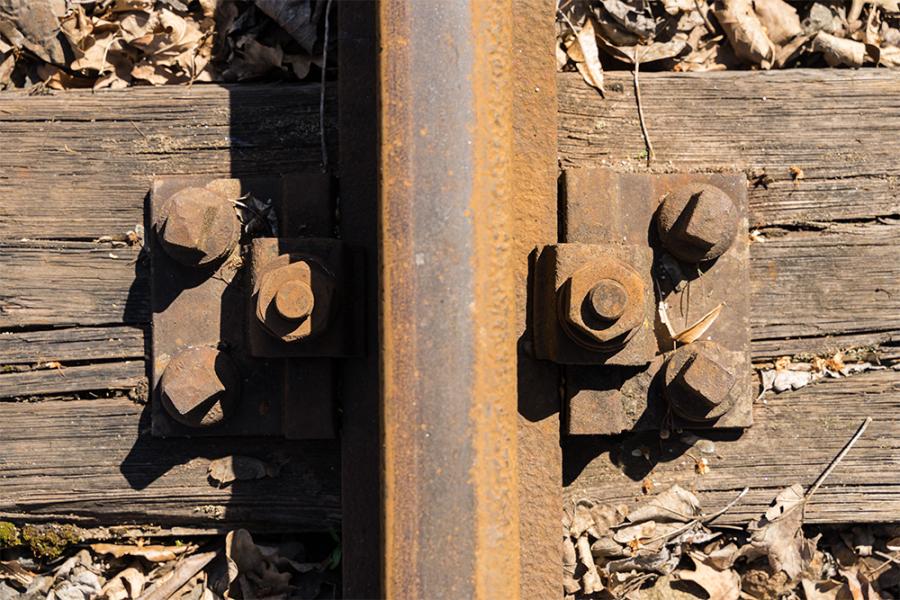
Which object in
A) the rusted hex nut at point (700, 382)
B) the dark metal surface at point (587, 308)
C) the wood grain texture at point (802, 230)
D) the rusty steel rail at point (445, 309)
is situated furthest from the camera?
the wood grain texture at point (802, 230)

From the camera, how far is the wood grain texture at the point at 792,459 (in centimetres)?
240

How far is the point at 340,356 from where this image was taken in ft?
7.11

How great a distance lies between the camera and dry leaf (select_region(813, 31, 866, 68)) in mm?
2619

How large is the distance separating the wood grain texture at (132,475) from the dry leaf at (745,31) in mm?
1828

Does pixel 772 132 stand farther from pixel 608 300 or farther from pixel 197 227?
pixel 197 227

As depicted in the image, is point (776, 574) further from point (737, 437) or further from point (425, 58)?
point (425, 58)

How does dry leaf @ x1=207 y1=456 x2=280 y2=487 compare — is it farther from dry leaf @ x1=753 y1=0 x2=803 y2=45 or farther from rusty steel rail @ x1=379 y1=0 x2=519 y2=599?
dry leaf @ x1=753 y1=0 x2=803 y2=45

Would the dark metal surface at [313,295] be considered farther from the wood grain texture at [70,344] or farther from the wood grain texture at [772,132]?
the wood grain texture at [772,132]

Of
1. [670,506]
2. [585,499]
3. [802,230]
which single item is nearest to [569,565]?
[585,499]

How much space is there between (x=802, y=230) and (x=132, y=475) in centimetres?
216

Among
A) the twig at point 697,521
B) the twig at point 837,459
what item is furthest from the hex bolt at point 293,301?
the twig at point 837,459

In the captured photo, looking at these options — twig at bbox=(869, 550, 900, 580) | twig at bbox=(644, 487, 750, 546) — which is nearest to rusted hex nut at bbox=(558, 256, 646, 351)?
twig at bbox=(644, 487, 750, 546)

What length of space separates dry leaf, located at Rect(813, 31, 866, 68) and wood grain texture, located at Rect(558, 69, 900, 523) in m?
0.15

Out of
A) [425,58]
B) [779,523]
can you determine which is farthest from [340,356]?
[779,523]
